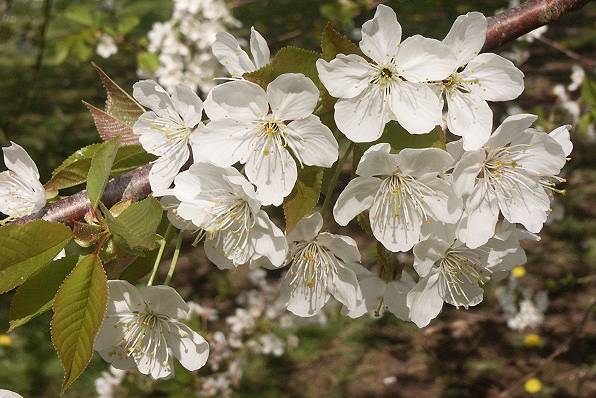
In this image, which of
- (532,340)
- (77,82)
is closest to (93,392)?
(532,340)

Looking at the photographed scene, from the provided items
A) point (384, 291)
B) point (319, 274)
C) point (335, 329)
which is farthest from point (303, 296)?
point (335, 329)

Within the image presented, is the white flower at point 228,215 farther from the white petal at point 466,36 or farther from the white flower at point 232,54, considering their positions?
the white petal at point 466,36

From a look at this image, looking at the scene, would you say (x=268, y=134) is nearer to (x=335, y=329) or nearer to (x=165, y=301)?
(x=165, y=301)

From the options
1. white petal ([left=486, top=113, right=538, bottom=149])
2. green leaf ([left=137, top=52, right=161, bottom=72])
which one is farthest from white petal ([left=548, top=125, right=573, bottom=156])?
green leaf ([left=137, top=52, right=161, bottom=72])

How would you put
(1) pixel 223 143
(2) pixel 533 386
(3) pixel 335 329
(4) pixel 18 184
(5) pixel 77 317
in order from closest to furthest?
→ (5) pixel 77 317 → (1) pixel 223 143 → (4) pixel 18 184 → (2) pixel 533 386 → (3) pixel 335 329

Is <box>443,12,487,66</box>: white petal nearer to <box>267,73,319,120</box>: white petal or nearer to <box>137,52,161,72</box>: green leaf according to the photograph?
<box>267,73,319,120</box>: white petal

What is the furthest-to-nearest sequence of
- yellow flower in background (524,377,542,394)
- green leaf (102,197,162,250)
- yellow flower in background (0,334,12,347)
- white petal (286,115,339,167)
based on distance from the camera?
yellow flower in background (0,334,12,347) → yellow flower in background (524,377,542,394) → white petal (286,115,339,167) → green leaf (102,197,162,250)
